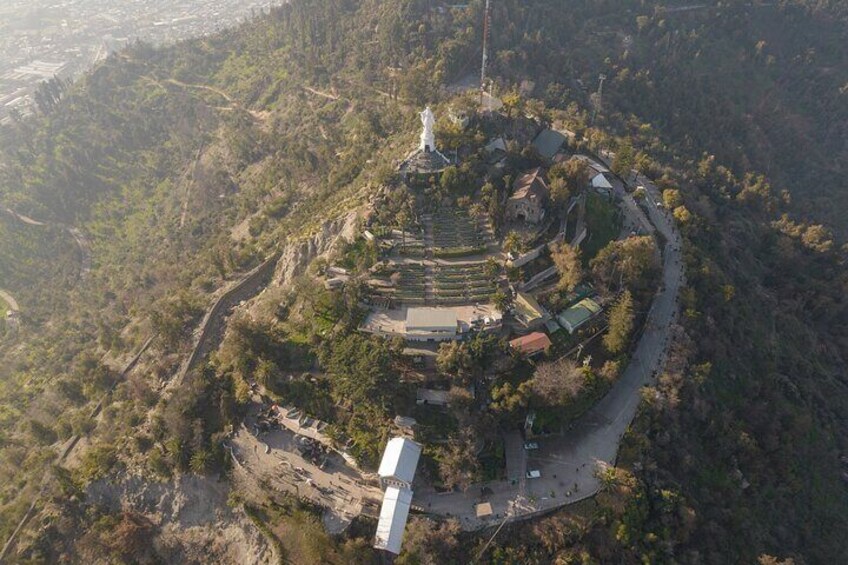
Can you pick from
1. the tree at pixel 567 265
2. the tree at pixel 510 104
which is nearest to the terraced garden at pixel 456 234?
the tree at pixel 567 265

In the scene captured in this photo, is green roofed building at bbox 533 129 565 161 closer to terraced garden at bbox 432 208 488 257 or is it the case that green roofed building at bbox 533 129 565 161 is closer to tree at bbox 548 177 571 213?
tree at bbox 548 177 571 213

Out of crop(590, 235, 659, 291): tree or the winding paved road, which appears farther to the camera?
crop(590, 235, 659, 291): tree

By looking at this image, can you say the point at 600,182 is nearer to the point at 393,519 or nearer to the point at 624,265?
the point at 624,265

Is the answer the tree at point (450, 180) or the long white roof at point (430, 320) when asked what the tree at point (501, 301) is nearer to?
the long white roof at point (430, 320)

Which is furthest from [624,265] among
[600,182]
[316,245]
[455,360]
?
[316,245]

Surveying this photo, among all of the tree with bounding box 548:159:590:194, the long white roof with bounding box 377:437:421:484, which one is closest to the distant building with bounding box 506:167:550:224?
the tree with bounding box 548:159:590:194

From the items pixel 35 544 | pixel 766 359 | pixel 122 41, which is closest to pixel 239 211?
pixel 35 544
